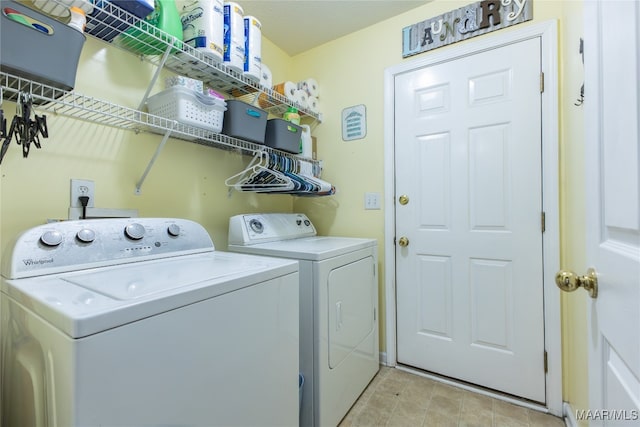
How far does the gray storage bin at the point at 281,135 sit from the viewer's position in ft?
5.91

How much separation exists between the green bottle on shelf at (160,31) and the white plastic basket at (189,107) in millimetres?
207

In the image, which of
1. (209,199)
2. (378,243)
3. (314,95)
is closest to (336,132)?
(314,95)

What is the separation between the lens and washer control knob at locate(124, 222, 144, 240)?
1058 millimetres

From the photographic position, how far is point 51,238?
0.88m

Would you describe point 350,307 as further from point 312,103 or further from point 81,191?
point 312,103

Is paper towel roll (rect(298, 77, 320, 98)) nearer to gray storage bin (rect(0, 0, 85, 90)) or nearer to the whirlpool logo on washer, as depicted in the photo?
gray storage bin (rect(0, 0, 85, 90))

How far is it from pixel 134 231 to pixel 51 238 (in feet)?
0.77

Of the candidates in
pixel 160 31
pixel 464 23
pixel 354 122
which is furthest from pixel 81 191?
pixel 464 23

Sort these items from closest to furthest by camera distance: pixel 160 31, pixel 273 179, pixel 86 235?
pixel 86 235 → pixel 160 31 → pixel 273 179

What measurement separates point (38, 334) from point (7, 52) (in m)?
0.79

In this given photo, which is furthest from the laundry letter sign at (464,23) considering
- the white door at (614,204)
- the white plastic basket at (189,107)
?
the white plastic basket at (189,107)

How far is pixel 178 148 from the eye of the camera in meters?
1.59

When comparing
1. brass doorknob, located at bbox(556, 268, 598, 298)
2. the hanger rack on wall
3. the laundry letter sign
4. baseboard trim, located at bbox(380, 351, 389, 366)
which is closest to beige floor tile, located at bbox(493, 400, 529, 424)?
baseboard trim, located at bbox(380, 351, 389, 366)

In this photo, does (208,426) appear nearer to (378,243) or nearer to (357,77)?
(378,243)
